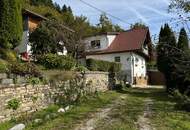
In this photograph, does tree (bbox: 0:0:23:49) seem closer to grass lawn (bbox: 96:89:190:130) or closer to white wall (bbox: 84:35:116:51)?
grass lawn (bbox: 96:89:190:130)

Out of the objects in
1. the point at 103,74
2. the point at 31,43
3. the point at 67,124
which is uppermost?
the point at 31,43

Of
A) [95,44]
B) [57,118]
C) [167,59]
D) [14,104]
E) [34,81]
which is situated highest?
[95,44]

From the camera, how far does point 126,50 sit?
45906mm

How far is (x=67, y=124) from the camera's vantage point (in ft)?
42.9

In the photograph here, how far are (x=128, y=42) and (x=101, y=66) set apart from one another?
18039mm

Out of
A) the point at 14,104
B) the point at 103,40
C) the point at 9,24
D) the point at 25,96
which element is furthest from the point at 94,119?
the point at 103,40

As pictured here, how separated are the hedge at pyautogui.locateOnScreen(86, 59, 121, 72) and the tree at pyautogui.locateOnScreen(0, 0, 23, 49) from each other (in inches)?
346

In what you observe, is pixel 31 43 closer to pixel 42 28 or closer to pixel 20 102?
pixel 42 28

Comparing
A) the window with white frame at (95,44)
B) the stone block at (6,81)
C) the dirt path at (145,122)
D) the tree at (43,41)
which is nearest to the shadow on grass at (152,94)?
the tree at (43,41)

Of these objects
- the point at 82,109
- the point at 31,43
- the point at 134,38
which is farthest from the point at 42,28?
the point at 134,38

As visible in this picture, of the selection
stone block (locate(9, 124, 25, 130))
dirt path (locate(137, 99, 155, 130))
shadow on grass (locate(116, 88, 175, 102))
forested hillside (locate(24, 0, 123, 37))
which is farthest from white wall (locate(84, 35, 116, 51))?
stone block (locate(9, 124, 25, 130))

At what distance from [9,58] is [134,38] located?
30.9m

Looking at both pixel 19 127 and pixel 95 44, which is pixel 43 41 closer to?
pixel 19 127

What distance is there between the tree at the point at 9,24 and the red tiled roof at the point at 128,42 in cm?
2697
